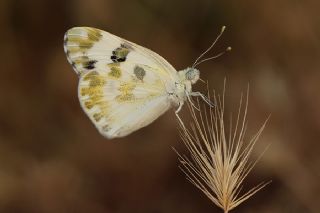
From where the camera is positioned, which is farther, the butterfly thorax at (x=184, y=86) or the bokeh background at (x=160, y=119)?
the bokeh background at (x=160, y=119)

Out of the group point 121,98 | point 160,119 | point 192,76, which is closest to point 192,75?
point 192,76

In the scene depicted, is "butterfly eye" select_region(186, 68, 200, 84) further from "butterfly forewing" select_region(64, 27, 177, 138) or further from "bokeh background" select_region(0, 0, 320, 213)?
"bokeh background" select_region(0, 0, 320, 213)

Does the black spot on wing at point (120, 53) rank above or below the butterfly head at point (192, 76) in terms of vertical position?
above

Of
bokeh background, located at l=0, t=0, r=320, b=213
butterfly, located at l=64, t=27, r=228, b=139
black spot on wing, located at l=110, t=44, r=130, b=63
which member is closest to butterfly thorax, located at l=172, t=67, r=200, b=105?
butterfly, located at l=64, t=27, r=228, b=139

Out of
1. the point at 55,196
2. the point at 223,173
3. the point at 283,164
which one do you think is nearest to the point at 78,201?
the point at 55,196

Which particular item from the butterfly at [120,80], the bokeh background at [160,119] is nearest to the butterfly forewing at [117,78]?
the butterfly at [120,80]

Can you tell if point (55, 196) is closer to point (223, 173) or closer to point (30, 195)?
point (30, 195)

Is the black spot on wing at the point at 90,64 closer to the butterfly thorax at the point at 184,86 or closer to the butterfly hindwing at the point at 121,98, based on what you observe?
the butterfly hindwing at the point at 121,98
